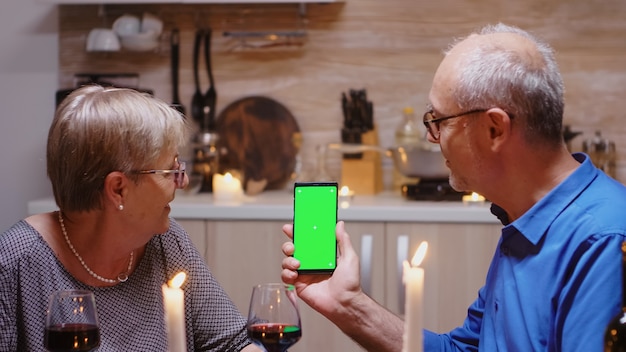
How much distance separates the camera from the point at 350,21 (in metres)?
3.78

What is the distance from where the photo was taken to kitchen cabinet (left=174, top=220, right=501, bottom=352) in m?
3.22

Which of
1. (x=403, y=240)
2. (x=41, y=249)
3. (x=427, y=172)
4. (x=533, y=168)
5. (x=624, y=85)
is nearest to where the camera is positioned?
(x=533, y=168)

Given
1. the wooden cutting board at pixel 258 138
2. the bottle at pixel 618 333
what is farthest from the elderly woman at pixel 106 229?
the wooden cutting board at pixel 258 138

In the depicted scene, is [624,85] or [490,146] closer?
[490,146]

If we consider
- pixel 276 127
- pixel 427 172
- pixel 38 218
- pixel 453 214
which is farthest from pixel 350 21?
pixel 38 218

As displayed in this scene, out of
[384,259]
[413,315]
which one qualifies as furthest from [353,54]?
[413,315]

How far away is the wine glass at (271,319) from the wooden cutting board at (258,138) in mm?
2351

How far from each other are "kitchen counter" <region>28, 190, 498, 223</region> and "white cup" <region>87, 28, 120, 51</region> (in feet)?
2.17

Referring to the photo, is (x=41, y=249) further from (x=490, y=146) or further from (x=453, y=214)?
(x=453, y=214)

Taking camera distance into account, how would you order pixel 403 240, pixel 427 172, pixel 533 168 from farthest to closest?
1. pixel 427 172
2. pixel 403 240
3. pixel 533 168

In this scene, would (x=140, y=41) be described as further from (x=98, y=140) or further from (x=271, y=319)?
(x=271, y=319)

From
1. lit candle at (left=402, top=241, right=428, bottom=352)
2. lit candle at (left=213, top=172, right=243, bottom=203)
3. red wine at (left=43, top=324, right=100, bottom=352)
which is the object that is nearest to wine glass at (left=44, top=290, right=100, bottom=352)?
red wine at (left=43, top=324, right=100, bottom=352)

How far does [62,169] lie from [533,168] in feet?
2.97

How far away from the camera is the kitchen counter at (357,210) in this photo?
3.20 m
